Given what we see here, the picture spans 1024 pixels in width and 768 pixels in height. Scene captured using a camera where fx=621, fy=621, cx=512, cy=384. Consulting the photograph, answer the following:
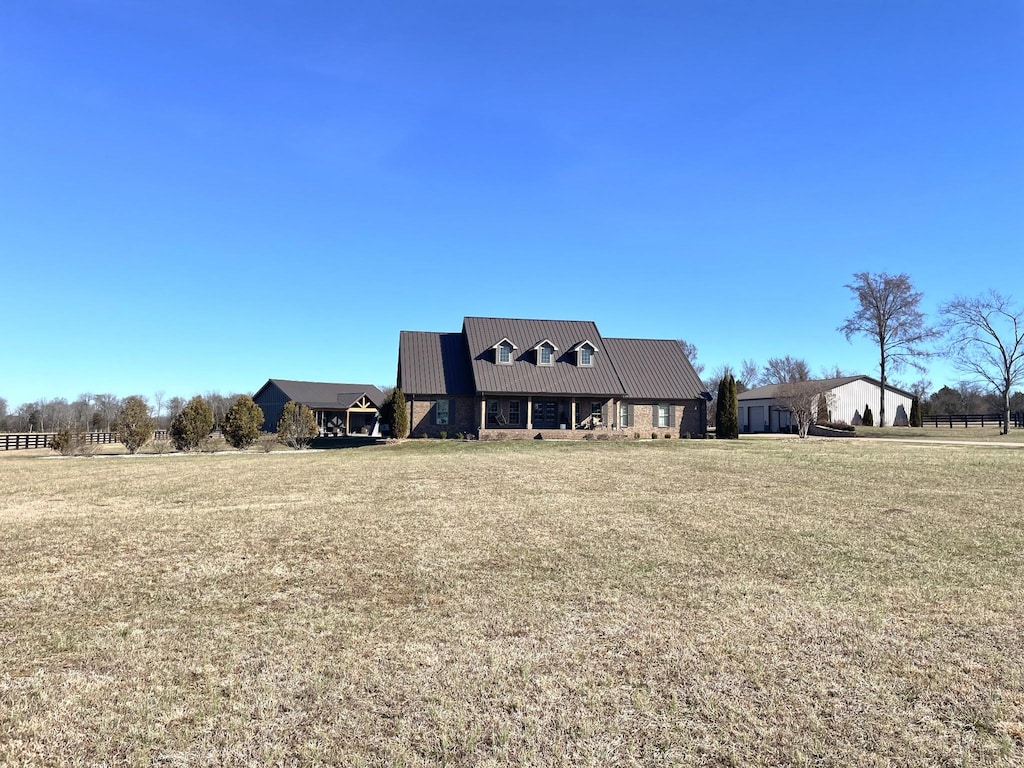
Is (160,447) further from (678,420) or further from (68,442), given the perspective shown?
(678,420)

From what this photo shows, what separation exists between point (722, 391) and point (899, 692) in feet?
113

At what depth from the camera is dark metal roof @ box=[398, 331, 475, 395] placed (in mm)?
36469

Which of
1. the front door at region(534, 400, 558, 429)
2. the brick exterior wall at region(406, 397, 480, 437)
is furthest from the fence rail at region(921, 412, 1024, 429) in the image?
the brick exterior wall at region(406, 397, 480, 437)

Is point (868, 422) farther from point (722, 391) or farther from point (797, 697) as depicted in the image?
point (797, 697)

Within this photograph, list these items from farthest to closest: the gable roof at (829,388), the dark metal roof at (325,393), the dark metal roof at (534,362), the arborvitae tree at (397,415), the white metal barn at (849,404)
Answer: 1. the dark metal roof at (325,393)
2. the white metal barn at (849,404)
3. the gable roof at (829,388)
4. the dark metal roof at (534,362)
5. the arborvitae tree at (397,415)

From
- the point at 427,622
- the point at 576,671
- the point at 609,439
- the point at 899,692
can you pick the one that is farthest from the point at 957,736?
the point at 609,439

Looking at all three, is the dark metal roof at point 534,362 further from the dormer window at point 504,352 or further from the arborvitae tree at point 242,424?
the arborvitae tree at point 242,424

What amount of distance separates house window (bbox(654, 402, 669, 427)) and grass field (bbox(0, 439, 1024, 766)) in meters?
27.6

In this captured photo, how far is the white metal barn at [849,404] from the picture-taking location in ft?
166

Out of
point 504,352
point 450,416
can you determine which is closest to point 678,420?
point 504,352

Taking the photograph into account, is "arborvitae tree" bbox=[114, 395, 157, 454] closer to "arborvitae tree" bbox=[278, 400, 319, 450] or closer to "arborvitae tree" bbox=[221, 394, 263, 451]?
"arborvitae tree" bbox=[221, 394, 263, 451]

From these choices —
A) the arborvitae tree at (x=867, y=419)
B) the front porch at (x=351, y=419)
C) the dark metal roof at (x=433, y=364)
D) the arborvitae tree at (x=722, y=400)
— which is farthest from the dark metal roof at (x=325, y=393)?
the arborvitae tree at (x=867, y=419)

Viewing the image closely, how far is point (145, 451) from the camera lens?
98.1ft

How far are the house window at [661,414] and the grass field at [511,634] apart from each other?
27567 mm
